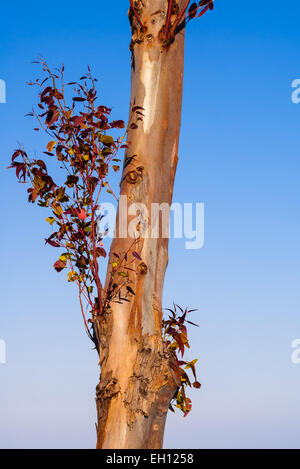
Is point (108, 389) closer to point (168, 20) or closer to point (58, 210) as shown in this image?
point (58, 210)

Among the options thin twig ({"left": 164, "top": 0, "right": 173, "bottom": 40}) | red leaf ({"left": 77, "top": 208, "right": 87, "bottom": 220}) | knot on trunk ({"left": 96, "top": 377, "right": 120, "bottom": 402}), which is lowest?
knot on trunk ({"left": 96, "top": 377, "right": 120, "bottom": 402})

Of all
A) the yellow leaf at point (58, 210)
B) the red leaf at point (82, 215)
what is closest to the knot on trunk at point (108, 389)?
the red leaf at point (82, 215)

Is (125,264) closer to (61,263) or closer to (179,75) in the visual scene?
(61,263)

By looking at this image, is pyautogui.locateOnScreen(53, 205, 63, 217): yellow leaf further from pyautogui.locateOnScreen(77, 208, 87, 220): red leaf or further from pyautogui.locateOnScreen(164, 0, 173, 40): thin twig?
pyautogui.locateOnScreen(164, 0, 173, 40): thin twig

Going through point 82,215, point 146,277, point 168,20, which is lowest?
point 146,277

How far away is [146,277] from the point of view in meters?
4.34

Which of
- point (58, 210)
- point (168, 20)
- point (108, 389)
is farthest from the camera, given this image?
point (168, 20)

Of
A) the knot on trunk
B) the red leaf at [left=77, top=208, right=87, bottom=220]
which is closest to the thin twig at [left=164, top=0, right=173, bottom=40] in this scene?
the red leaf at [left=77, top=208, right=87, bottom=220]

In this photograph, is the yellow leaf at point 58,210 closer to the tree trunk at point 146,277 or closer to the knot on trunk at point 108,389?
the tree trunk at point 146,277

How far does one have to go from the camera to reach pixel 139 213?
4.40 metres

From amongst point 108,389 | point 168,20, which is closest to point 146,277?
point 108,389

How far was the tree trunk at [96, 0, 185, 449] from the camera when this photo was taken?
4.05 m

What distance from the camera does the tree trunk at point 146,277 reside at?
4055mm
